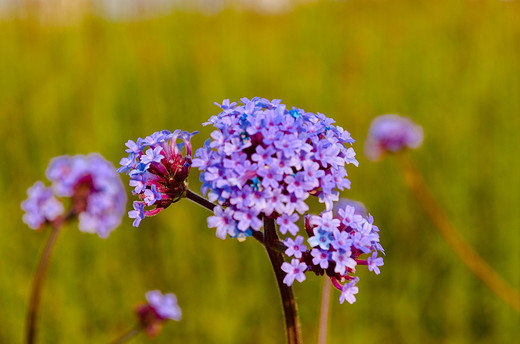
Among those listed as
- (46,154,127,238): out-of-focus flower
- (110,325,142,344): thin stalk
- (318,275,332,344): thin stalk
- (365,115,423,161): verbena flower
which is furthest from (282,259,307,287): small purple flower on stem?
(365,115,423,161): verbena flower

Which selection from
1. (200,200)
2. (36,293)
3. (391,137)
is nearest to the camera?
(200,200)

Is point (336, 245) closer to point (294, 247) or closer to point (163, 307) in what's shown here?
point (294, 247)

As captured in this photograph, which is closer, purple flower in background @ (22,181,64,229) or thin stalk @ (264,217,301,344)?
thin stalk @ (264,217,301,344)

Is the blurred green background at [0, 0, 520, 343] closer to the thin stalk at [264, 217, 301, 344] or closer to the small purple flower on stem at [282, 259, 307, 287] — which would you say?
the thin stalk at [264, 217, 301, 344]

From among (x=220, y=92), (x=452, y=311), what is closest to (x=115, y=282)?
(x=220, y=92)

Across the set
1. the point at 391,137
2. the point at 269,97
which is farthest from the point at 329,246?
the point at 269,97

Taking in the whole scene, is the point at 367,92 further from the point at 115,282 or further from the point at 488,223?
the point at 115,282

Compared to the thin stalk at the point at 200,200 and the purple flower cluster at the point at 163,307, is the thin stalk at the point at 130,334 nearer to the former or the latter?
the purple flower cluster at the point at 163,307
